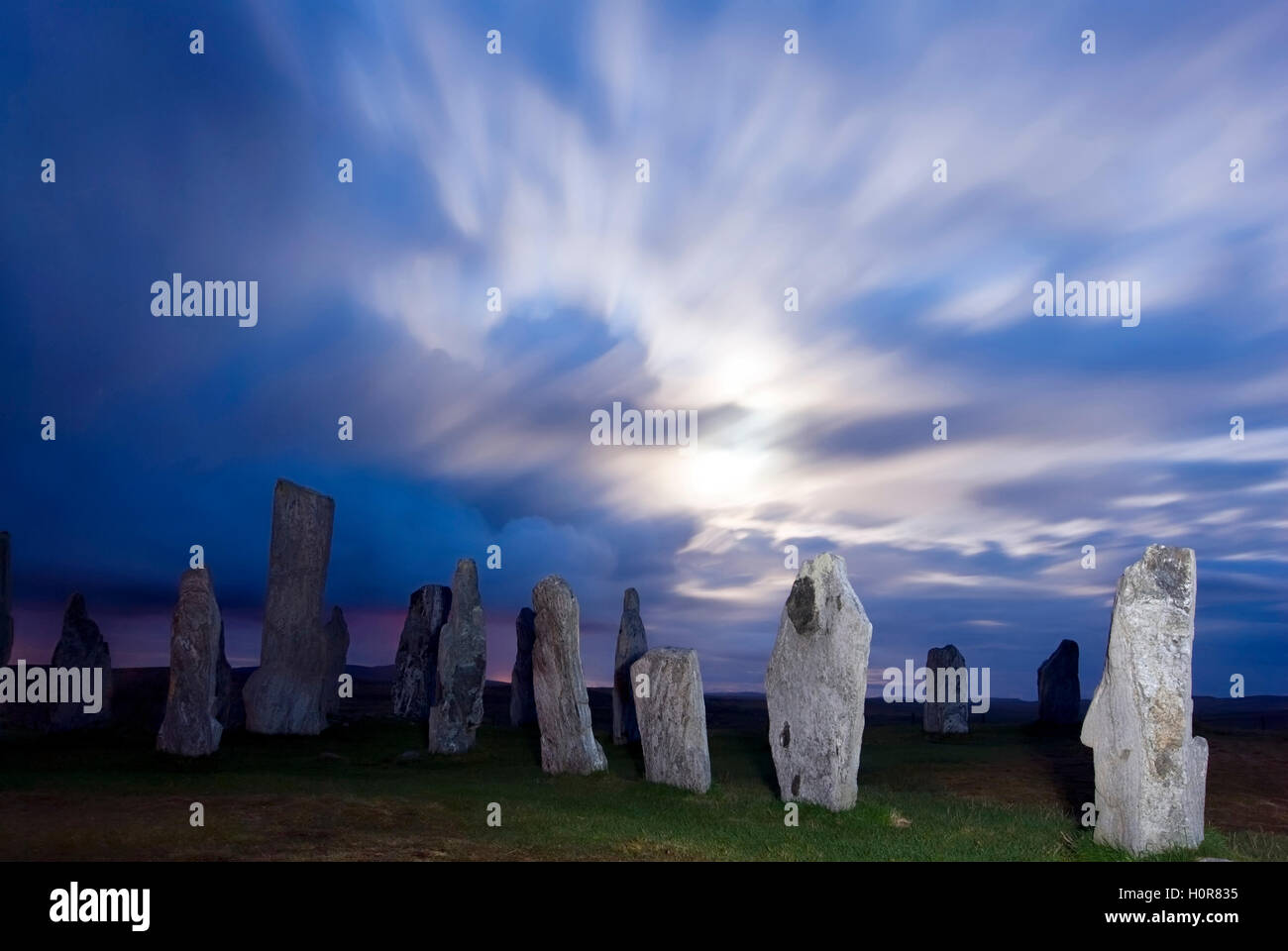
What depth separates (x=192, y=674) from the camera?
23375 millimetres

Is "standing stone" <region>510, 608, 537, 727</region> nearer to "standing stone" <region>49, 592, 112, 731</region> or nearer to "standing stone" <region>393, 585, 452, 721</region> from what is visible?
"standing stone" <region>393, 585, 452, 721</region>

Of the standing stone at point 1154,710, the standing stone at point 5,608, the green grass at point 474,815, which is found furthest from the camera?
the standing stone at point 5,608

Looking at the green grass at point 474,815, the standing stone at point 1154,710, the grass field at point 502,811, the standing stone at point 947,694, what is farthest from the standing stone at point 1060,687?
the standing stone at point 1154,710

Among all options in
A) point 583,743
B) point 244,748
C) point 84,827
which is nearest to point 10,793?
point 84,827

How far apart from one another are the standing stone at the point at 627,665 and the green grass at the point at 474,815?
4.27m

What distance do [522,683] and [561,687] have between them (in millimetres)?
13715

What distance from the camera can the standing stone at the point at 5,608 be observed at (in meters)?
28.7

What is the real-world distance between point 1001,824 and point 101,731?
2348cm

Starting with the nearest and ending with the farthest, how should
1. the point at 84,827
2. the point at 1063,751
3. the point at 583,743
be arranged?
the point at 84,827
the point at 583,743
the point at 1063,751

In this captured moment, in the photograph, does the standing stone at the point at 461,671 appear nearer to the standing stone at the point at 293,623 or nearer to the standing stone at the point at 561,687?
the standing stone at the point at 561,687

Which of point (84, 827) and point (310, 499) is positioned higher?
point (310, 499)

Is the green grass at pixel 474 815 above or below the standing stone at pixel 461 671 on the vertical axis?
below

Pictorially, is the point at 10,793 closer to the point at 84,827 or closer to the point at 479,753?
the point at 84,827

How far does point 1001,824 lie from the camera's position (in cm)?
1544
